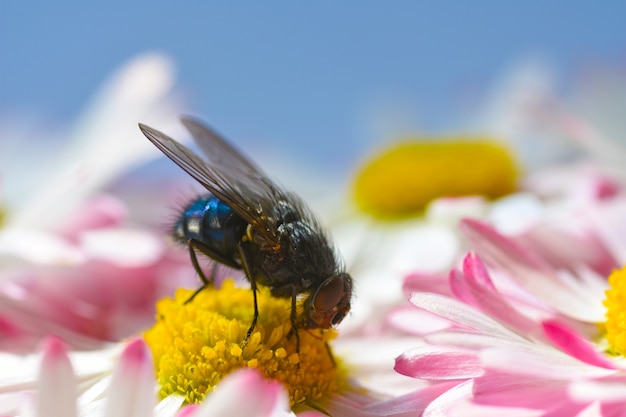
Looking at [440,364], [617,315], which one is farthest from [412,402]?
[617,315]

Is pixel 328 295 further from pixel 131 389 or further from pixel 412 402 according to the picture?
pixel 131 389

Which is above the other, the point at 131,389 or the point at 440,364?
the point at 440,364

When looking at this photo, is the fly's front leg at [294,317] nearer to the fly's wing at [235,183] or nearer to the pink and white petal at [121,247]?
the fly's wing at [235,183]

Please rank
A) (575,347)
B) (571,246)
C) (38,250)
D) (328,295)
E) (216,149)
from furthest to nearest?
1. (571,246)
2. (38,250)
3. (216,149)
4. (328,295)
5. (575,347)

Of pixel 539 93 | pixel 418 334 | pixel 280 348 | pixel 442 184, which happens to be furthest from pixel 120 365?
pixel 539 93

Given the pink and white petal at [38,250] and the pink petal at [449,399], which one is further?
the pink and white petal at [38,250]

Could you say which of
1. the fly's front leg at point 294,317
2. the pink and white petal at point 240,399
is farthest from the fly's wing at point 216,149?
the pink and white petal at point 240,399
